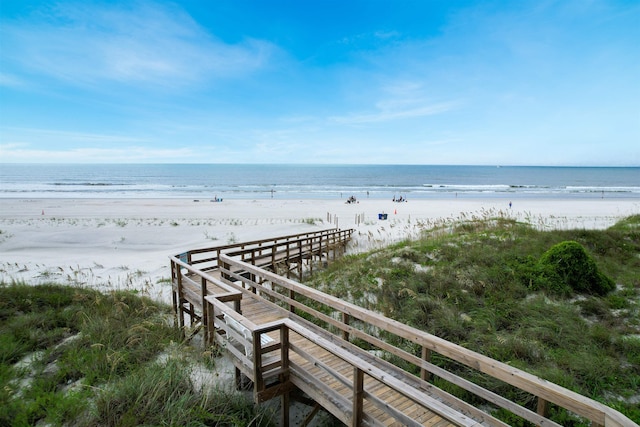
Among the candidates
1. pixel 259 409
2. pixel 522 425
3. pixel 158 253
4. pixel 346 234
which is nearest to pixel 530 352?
pixel 522 425

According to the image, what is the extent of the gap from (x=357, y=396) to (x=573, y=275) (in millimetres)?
6612

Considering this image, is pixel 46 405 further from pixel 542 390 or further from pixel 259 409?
pixel 542 390

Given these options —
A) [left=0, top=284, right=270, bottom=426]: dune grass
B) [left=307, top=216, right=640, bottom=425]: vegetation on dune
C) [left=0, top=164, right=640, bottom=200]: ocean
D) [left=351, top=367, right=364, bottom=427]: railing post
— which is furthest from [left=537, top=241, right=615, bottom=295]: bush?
[left=0, top=164, right=640, bottom=200]: ocean

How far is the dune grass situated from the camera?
11.9ft

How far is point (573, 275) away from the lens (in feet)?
22.9

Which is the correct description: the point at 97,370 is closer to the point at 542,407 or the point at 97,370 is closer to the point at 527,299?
the point at 542,407

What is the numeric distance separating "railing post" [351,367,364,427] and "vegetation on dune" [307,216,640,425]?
1.91m

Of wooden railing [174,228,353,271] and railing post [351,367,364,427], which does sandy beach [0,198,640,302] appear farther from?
railing post [351,367,364,427]

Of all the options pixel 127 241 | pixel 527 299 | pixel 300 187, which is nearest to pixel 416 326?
pixel 527 299

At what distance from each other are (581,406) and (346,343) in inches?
107

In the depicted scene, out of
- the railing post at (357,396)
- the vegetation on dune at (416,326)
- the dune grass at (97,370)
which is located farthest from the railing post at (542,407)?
the dune grass at (97,370)

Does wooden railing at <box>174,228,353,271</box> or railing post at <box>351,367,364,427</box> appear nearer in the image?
railing post at <box>351,367,364,427</box>

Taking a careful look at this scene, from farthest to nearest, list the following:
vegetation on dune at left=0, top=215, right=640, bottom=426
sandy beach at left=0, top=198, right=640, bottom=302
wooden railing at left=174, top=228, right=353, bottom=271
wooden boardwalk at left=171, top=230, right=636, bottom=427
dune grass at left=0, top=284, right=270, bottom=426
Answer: sandy beach at left=0, top=198, right=640, bottom=302 → wooden railing at left=174, top=228, right=353, bottom=271 → vegetation on dune at left=0, top=215, right=640, bottom=426 → dune grass at left=0, top=284, right=270, bottom=426 → wooden boardwalk at left=171, top=230, right=636, bottom=427

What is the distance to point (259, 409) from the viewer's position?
4.12m
